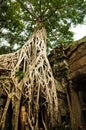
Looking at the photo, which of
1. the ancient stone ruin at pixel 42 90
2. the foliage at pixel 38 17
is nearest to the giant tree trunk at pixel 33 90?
the ancient stone ruin at pixel 42 90

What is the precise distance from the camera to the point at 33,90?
4.42m

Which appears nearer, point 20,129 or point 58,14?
point 20,129

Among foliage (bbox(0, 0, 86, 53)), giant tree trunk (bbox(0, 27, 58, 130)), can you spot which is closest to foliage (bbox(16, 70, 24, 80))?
giant tree trunk (bbox(0, 27, 58, 130))

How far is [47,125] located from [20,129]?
599 millimetres

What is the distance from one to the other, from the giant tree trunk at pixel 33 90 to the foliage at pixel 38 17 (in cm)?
224

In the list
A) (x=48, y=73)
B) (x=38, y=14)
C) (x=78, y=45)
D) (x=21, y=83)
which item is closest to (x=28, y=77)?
(x=21, y=83)

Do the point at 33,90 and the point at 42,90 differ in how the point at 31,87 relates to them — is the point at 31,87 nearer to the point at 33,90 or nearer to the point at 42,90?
the point at 33,90

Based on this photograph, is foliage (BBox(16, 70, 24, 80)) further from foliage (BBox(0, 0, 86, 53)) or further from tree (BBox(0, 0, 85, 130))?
foliage (BBox(0, 0, 86, 53))

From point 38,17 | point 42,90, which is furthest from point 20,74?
point 38,17

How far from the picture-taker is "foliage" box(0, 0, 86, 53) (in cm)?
696

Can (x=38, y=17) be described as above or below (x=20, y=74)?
above

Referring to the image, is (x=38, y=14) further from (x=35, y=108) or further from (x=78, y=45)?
(x=35, y=108)

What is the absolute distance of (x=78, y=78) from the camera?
4781mm

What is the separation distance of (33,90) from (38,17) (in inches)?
130
